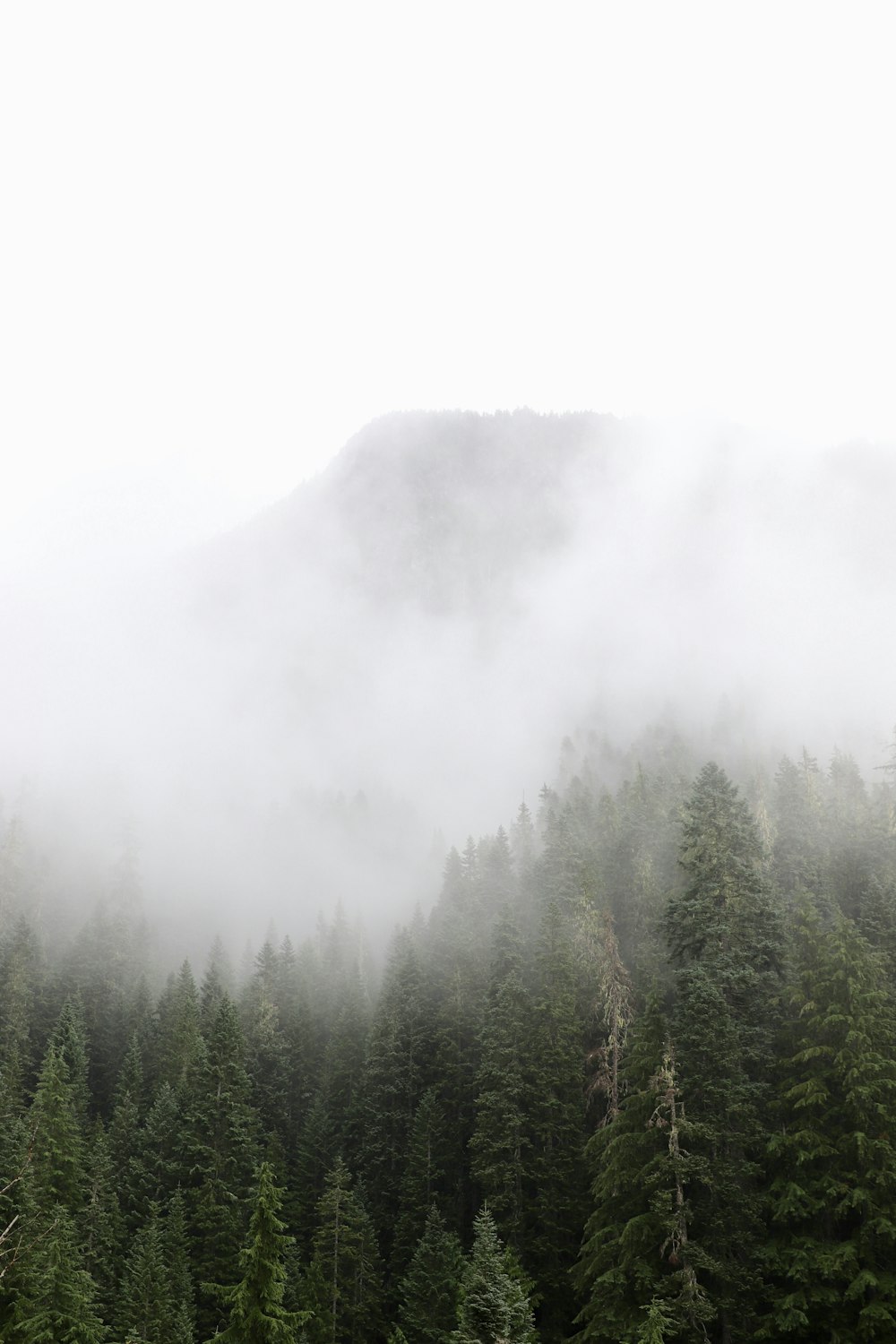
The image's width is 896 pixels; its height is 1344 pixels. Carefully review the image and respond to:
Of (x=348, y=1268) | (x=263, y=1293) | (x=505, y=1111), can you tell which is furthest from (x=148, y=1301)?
A: (x=505, y=1111)

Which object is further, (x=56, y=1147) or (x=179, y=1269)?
(x=56, y=1147)

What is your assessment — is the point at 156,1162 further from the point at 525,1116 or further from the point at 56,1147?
the point at 525,1116

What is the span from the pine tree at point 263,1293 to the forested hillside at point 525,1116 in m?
0.10

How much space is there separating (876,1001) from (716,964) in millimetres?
6670

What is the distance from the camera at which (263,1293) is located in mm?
27438

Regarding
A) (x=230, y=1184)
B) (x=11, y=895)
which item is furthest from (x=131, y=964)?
(x=230, y=1184)

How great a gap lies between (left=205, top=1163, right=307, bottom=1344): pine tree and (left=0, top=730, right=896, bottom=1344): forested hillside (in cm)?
10

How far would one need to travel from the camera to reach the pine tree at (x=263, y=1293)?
88.6 feet

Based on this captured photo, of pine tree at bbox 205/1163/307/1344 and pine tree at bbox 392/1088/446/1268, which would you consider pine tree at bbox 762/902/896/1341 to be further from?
pine tree at bbox 392/1088/446/1268

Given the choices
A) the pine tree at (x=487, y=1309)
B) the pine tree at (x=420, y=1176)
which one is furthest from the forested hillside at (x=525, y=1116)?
the pine tree at (x=420, y=1176)

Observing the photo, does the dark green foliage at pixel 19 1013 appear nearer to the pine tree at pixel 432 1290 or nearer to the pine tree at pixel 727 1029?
the pine tree at pixel 432 1290

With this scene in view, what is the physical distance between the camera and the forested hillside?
91.4 feet

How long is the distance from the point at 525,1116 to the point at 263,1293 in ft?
67.1

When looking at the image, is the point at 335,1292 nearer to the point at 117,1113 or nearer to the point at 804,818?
the point at 117,1113
